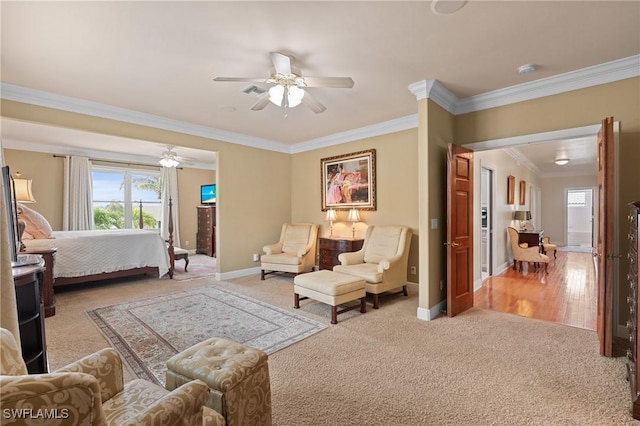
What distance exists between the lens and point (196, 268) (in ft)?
21.7

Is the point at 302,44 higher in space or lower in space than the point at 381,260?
higher

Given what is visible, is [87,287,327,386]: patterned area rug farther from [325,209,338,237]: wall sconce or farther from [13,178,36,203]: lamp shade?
[325,209,338,237]: wall sconce

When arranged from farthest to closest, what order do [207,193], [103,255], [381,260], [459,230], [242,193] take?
[207,193], [242,193], [103,255], [381,260], [459,230]

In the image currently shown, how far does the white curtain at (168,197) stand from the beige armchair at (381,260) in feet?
19.1

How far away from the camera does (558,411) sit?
6.21ft

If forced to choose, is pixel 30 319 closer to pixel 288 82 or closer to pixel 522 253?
pixel 288 82

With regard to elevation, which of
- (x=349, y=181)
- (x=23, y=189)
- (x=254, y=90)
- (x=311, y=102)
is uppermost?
(x=254, y=90)

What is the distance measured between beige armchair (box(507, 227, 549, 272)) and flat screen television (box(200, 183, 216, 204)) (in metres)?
7.52

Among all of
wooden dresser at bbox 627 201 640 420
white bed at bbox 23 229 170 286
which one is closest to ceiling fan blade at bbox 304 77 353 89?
wooden dresser at bbox 627 201 640 420

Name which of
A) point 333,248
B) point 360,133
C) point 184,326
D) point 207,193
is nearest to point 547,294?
point 333,248

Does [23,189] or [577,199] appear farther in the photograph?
[577,199]

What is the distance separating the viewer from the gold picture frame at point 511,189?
6.50 meters

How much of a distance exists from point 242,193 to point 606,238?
509 cm

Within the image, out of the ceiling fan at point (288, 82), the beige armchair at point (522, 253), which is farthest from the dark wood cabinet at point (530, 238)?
the ceiling fan at point (288, 82)
